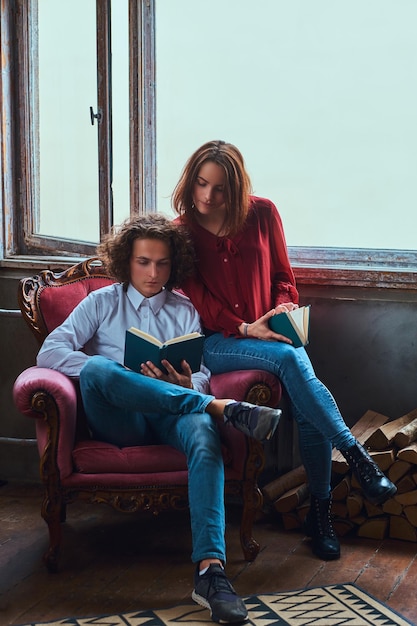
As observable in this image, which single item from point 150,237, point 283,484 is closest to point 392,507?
point 283,484

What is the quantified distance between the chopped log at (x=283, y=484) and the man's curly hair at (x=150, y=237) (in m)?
0.88

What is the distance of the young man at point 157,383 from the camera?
2.58 m

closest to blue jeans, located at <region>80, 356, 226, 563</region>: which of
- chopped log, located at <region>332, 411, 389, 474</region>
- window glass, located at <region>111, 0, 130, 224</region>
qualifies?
chopped log, located at <region>332, 411, 389, 474</region>

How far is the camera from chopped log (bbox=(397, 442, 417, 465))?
2.97 m

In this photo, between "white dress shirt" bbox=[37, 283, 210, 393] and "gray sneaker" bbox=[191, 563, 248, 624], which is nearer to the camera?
"gray sneaker" bbox=[191, 563, 248, 624]

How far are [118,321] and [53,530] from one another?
0.78m

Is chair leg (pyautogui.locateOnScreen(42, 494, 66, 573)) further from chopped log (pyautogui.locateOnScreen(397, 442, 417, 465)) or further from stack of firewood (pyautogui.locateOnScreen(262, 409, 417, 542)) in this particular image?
chopped log (pyautogui.locateOnScreen(397, 442, 417, 465))

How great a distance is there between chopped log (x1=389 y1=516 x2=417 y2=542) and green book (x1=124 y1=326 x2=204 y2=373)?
100 cm

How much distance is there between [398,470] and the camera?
119 inches

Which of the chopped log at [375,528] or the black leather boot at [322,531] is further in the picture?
the chopped log at [375,528]

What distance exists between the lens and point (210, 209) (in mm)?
3135

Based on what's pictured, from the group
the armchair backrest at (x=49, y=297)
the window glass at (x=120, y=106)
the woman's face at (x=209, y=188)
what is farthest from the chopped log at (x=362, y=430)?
the window glass at (x=120, y=106)

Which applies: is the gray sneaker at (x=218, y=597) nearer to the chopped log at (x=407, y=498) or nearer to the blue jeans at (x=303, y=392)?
the blue jeans at (x=303, y=392)

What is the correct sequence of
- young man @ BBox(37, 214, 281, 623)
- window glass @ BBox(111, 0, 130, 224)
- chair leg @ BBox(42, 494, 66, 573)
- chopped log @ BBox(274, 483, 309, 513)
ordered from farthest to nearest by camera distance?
window glass @ BBox(111, 0, 130, 224) → chopped log @ BBox(274, 483, 309, 513) → chair leg @ BBox(42, 494, 66, 573) → young man @ BBox(37, 214, 281, 623)
